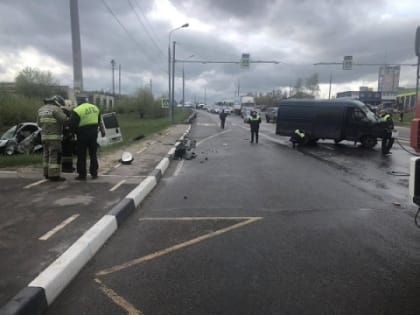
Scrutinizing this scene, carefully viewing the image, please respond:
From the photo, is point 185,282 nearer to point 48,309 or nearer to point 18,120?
point 48,309

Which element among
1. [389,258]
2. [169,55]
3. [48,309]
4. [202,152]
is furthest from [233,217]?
[169,55]

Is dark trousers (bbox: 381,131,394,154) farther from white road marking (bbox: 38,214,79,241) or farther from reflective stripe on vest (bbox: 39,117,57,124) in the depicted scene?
white road marking (bbox: 38,214,79,241)

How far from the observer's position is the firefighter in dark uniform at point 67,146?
862cm

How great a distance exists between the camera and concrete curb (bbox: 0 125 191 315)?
3.15 meters

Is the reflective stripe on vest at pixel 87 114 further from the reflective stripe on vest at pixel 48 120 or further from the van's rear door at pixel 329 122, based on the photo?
the van's rear door at pixel 329 122

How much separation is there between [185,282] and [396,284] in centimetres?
211

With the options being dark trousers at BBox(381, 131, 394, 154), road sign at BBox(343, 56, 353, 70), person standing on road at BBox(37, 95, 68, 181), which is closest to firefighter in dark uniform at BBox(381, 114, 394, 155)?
dark trousers at BBox(381, 131, 394, 154)

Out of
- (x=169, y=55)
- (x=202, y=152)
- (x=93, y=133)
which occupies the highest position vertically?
(x=169, y=55)

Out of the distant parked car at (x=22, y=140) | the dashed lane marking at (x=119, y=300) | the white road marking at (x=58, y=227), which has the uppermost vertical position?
the distant parked car at (x=22, y=140)

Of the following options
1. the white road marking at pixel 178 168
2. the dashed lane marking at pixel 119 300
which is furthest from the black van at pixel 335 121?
the dashed lane marking at pixel 119 300

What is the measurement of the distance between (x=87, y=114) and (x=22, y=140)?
7.37 metres

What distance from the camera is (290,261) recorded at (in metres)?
4.35

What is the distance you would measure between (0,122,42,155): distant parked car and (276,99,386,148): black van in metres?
12.3

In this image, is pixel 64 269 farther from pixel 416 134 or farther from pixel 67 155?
pixel 67 155
